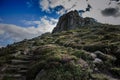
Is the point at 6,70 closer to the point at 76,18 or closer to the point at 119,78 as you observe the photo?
the point at 119,78

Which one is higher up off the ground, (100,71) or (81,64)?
(81,64)

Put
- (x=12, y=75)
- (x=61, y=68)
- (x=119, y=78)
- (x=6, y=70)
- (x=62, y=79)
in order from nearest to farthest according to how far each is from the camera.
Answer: (x=62, y=79) → (x=61, y=68) → (x=119, y=78) → (x=12, y=75) → (x=6, y=70)

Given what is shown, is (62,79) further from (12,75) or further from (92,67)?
(12,75)

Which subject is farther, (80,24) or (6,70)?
(80,24)

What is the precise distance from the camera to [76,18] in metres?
144

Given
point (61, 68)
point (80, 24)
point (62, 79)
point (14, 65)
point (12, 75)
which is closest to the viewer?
point (62, 79)

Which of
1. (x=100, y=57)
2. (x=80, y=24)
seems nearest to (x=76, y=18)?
(x=80, y=24)

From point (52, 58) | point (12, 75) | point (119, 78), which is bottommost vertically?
point (119, 78)

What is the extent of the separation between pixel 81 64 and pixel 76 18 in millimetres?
128004

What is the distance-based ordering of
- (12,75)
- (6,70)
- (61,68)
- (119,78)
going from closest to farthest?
(61,68) → (119,78) → (12,75) → (6,70)

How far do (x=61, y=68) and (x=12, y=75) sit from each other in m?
6.28

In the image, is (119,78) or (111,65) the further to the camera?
(111,65)

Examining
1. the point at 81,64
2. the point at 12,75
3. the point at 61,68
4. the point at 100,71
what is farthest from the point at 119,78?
the point at 12,75

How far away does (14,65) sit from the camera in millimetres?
22391
